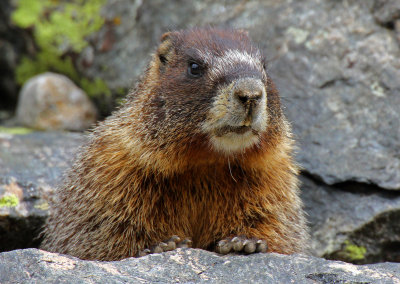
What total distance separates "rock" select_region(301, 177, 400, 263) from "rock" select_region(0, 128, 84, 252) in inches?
111

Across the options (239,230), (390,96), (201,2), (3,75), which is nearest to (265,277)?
(239,230)

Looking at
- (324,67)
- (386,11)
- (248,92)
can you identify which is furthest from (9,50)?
(248,92)

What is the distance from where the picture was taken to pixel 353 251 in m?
6.04

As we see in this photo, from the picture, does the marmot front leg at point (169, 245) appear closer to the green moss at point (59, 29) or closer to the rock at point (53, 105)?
the rock at point (53, 105)

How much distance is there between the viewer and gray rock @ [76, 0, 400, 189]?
6344mm

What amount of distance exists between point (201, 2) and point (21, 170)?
3.27 meters

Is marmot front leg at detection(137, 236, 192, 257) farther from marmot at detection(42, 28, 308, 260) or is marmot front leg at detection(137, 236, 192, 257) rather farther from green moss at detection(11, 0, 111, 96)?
green moss at detection(11, 0, 111, 96)

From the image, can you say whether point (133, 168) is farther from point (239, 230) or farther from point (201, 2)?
point (201, 2)

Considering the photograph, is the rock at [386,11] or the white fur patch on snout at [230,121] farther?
the rock at [386,11]

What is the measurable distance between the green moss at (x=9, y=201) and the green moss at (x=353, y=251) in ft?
11.2

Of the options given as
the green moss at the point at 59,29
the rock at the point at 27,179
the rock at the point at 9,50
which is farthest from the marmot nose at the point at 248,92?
the rock at the point at 9,50

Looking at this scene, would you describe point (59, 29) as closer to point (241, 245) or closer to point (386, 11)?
point (386, 11)

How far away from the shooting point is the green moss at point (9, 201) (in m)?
5.75

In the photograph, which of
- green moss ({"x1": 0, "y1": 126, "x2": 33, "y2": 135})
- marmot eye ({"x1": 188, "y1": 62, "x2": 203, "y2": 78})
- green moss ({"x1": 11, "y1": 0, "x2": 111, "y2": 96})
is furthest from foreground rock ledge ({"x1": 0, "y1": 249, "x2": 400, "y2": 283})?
green moss ({"x1": 11, "y1": 0, "x2": 111, "y2": 96})
